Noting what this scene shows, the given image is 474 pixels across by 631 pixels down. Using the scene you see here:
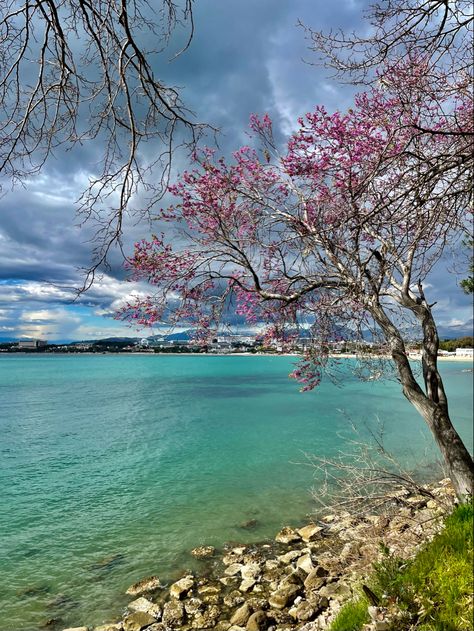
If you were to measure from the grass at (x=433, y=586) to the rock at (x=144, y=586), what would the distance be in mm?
5357

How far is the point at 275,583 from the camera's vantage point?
8.12 metres

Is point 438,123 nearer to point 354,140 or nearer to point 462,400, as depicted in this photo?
point 354,140

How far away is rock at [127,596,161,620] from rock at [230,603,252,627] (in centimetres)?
Answer: 138

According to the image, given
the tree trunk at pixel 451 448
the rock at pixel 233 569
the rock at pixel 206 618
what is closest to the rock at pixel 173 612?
the rock at pixel 206 618

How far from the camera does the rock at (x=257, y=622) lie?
6.56 metres

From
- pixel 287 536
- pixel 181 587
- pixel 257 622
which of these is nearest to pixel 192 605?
pixel 181 587

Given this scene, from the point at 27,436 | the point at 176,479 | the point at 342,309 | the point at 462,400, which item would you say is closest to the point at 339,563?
the point at 342,309

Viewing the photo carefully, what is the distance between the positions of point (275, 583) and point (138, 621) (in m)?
2.60

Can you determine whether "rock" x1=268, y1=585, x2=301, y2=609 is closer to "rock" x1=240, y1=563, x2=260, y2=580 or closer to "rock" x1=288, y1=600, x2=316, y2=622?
"rock" x1=288, y1=600, x2=316, y2=622

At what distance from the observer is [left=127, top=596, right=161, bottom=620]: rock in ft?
24.6

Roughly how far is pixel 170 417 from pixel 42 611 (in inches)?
964

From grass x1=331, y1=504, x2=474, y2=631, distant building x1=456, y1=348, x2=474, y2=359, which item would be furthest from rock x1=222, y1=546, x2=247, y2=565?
distant building x1=456, y1=348, x2=474, y2=359

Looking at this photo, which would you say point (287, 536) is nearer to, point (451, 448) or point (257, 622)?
point (257, 622)

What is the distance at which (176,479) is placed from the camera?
16938 mm
